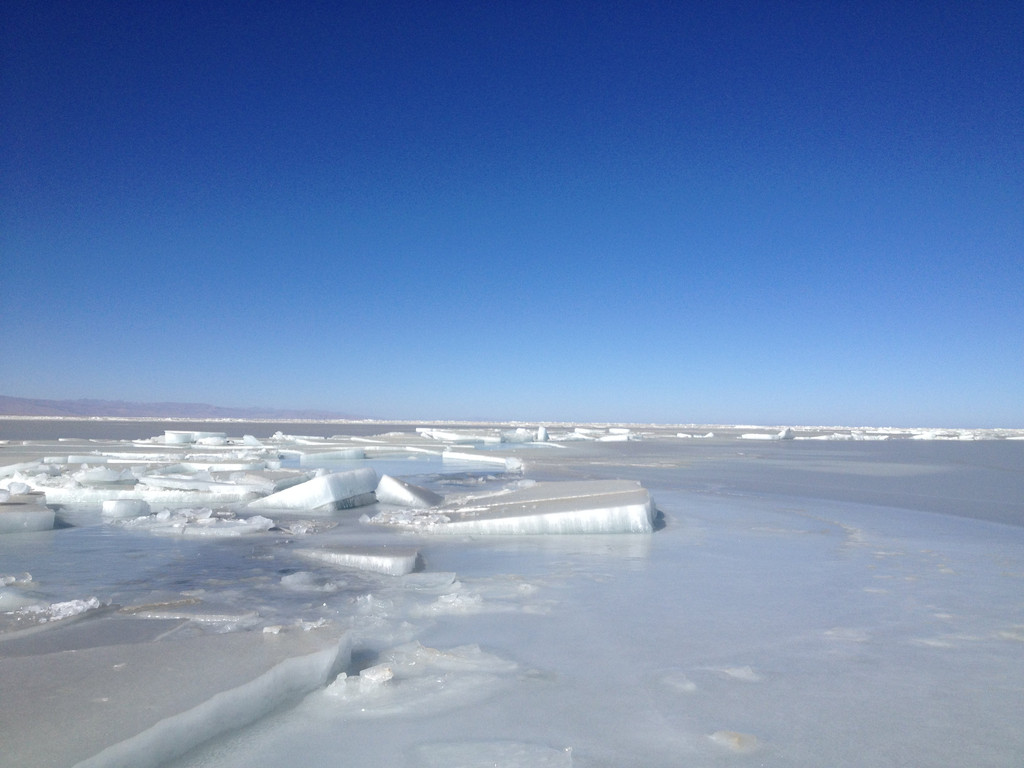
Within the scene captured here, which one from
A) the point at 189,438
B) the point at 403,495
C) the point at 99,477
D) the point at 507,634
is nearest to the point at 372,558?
the point at 507,634

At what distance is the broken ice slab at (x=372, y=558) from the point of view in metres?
3.85

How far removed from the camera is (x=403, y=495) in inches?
253

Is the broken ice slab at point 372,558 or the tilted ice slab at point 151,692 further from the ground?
the tilted ice slab at point 151,692

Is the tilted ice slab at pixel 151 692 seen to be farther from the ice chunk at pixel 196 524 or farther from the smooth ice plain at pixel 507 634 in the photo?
the ice chunk at pixel 196 524

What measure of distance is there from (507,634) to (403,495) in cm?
378

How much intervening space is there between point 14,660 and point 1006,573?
4789 mm

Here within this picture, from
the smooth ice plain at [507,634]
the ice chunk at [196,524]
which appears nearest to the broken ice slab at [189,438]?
the smooth ice plain at [507,634]

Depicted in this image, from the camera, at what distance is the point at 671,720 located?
79.0 inches

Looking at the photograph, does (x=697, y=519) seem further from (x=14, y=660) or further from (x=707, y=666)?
(x=14, y=660)

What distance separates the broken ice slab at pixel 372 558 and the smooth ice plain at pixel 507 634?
2 cm

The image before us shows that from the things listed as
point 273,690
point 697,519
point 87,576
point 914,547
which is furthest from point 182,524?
point 914,547

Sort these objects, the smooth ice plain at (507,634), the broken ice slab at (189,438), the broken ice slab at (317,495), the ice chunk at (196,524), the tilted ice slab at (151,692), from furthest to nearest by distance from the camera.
Result: the broken ice slab at (189,438)
the broken ice slab at (317,495)
the ice chunk at (196,524)
the smooth ice plain at (507,634)
the tilted ice slab at (151,692)

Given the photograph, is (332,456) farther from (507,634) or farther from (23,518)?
(507,634)

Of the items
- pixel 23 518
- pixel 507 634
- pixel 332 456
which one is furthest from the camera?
pixel 332 456
